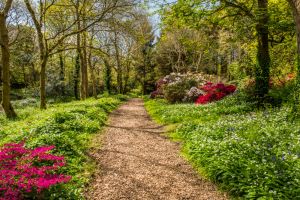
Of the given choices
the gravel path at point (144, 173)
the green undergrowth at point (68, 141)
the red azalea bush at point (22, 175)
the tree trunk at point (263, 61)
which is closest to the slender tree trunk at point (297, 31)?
the tree trunk at point (263, 61)

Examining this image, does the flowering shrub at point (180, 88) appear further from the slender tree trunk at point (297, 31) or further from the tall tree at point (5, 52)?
the tall tree at point (5, 52)

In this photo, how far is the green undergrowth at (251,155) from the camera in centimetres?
485

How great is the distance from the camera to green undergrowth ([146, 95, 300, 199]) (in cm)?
485

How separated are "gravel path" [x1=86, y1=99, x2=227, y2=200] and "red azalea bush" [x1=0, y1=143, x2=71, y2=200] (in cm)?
107

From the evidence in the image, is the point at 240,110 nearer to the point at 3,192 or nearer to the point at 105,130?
the point at 105,130

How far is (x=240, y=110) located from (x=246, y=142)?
6103 millimetres

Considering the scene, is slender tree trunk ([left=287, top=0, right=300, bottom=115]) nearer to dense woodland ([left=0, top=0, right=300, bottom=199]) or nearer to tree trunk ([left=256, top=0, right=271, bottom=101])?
dense woodland ([left=0, top=0, right=300, bottom=199])

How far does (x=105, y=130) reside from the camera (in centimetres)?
1138

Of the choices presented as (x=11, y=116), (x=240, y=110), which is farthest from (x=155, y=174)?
(x=11, y=116)

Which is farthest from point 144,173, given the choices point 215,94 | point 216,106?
point 215,94

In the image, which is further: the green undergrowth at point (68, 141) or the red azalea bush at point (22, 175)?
the green undergrowth at point (68, 141)

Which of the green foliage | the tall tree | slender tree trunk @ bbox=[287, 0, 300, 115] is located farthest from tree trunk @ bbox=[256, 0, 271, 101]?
the tall tree

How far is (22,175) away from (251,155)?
15.8ft

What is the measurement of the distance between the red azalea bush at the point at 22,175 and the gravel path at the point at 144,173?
3.50ft
